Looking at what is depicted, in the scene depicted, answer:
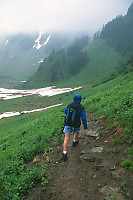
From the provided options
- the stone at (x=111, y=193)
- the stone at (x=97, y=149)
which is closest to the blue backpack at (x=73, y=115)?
the stone at (x=97, y=149)

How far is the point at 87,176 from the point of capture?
626cm

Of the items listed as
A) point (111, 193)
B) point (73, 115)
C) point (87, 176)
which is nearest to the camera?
point (111, 193)

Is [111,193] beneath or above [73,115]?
beneath

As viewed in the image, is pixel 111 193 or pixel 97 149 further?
pixel 97 149

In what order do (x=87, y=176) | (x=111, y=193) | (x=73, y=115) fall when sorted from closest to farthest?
1. (x=111, y=193)
2. (x=87, y=176)
3. (x=73, y=115)

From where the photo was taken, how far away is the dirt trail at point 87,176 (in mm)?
5293

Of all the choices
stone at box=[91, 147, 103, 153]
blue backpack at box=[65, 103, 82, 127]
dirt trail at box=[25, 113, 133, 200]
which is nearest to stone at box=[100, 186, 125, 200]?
dirt trail at box=[25, 113, 133, 200]

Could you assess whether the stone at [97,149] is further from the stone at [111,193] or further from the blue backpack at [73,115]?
the stone at [111,193]

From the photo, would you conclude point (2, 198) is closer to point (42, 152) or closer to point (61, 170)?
point (61, 170)

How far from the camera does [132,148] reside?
6.50 metres

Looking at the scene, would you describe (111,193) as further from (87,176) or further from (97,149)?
(97,149)

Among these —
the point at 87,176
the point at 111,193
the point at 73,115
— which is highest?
the point at 73,115

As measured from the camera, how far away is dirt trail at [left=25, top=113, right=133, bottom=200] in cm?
529

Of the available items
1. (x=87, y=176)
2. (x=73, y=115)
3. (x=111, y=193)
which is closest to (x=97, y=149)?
(x=87, y=176)
